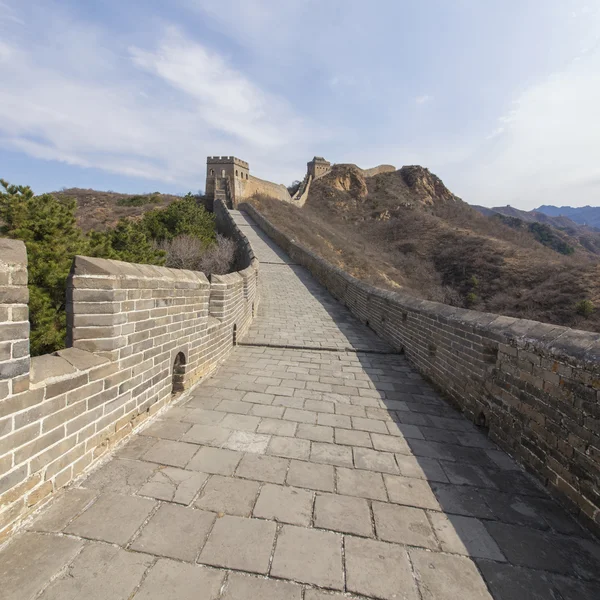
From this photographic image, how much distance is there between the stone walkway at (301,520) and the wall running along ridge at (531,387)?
0.59ft

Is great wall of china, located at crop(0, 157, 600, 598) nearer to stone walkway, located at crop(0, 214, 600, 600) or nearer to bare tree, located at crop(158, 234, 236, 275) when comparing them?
stone walkway, located at crop(0, 214, 600, 600)

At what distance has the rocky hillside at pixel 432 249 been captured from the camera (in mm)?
25469

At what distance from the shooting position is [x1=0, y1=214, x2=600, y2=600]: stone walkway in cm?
152

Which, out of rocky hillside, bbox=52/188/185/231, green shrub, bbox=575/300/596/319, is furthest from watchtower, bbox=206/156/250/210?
green shrub, bbox=575/300/596/319

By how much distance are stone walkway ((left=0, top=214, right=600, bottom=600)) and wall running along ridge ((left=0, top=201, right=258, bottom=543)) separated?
0.59ft

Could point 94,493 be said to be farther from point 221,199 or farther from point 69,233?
point 221,199

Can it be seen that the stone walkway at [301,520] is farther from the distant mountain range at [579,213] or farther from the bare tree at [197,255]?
the distant mountain range at [579,213]

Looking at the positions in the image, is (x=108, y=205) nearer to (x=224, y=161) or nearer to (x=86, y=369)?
(x=224, y=161)

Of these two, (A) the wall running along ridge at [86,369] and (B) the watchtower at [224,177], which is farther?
(B) the watchtower at [224,177]

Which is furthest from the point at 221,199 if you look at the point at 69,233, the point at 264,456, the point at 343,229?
the point at 264,456

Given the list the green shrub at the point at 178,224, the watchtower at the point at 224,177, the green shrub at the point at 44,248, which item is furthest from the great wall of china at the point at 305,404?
the watchtower at the point at 224,177

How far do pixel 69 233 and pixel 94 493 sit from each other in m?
10.2

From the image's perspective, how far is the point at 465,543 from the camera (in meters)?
1.85

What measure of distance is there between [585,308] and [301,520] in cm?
2815
